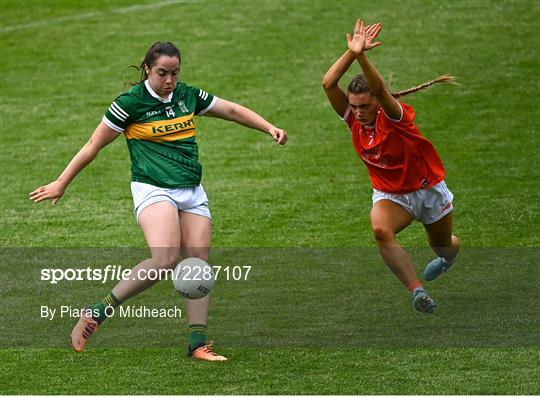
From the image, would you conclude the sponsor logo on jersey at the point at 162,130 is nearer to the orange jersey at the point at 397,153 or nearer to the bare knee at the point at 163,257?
the bare knee at the point at 163,257

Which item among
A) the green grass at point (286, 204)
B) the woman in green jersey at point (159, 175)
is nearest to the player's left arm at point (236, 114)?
the woman in green jersey at point (159, 175)

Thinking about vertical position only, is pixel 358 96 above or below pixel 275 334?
above

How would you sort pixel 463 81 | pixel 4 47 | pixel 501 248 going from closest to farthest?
pixel 501 248 → pixel 463 81 → pixel 4 47

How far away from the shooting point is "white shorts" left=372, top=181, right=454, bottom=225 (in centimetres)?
879

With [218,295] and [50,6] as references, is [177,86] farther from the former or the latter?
[50,6]

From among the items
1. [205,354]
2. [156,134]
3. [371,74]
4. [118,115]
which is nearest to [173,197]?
[156,134]

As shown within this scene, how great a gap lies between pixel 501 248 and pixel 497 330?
2487 millimetres

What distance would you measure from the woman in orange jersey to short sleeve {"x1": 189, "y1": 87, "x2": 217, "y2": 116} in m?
0.84

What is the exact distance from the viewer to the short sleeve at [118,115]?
8016mm

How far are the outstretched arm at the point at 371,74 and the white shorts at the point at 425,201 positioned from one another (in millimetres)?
718

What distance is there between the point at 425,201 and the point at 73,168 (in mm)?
2597

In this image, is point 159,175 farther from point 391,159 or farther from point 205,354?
point 391,159

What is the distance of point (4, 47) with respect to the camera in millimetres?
18000

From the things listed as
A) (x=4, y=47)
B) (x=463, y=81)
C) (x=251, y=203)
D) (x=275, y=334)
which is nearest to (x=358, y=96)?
(x=275, y=334)
